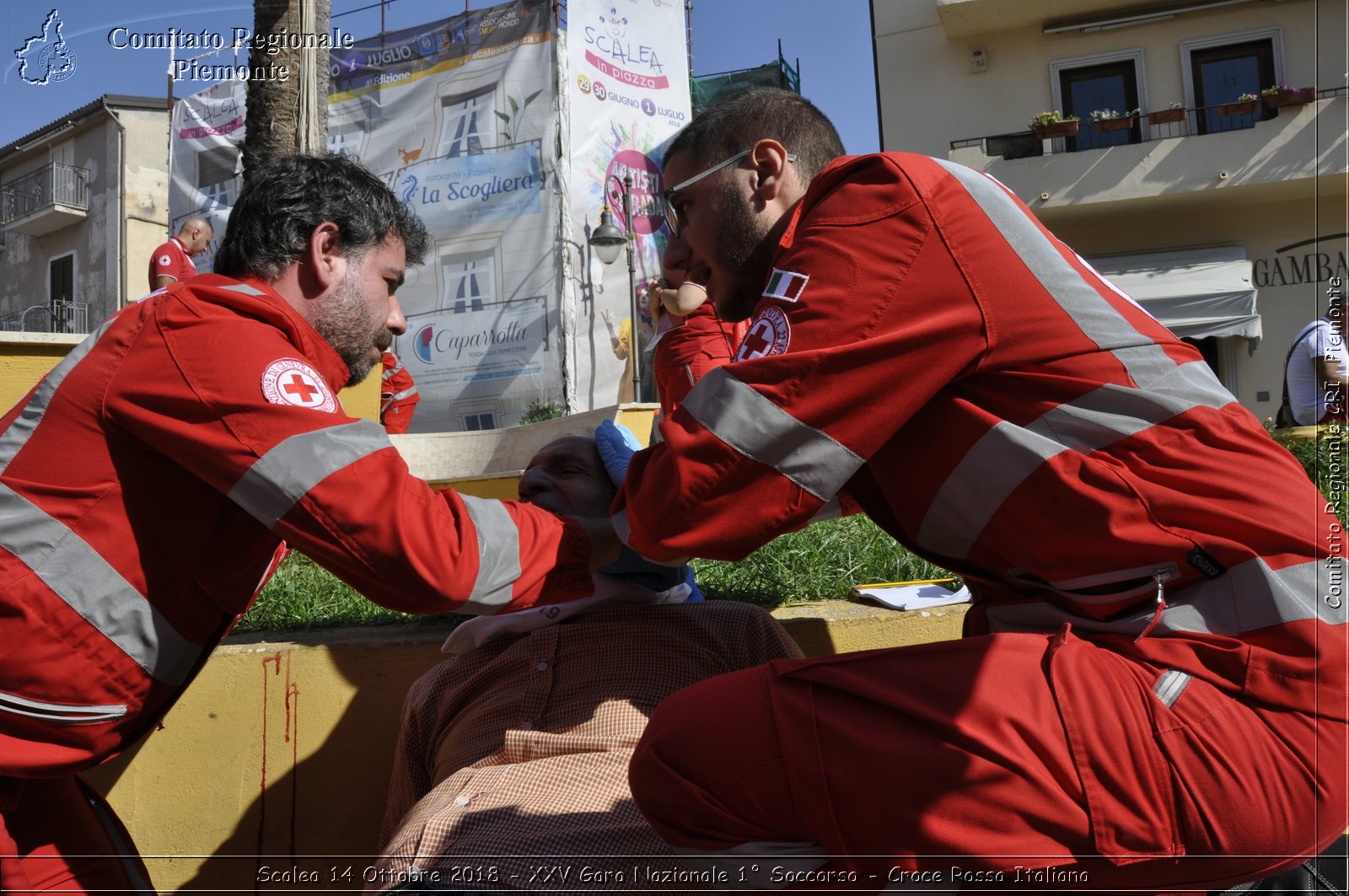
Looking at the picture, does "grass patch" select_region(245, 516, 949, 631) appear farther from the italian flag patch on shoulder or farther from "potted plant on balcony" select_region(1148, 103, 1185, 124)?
"potted plant on balcony" select_region(1148, 103, 1185, 124)

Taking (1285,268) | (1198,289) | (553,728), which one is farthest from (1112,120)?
(553,728)

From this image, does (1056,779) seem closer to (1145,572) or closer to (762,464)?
(1145,572)

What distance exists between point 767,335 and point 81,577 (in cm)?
134

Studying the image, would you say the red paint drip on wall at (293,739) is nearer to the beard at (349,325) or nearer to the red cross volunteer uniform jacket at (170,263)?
the beard at (349,325)

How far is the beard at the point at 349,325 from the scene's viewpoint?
90.6 inches

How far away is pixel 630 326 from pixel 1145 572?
16.6 metres

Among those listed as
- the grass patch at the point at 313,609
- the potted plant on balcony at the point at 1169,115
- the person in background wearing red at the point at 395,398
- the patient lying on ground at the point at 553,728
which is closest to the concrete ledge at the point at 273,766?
the grass patch at the point at 313,609

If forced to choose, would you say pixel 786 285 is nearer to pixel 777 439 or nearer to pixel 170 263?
pixel 777 439

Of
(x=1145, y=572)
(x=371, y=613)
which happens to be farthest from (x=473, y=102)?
(x=1145, y=572)

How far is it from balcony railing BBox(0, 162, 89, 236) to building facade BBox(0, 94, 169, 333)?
0.02 m

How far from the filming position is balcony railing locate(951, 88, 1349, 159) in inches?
695

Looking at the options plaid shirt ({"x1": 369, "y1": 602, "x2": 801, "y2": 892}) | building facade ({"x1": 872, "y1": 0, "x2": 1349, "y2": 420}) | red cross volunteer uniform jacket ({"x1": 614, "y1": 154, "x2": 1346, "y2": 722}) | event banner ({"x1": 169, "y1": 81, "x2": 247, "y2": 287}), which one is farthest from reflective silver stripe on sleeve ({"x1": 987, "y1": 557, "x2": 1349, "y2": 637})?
event banner ({"x1": 169, "y1": 81, "x2": 247, "y2": 287})

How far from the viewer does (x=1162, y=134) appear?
18.0m

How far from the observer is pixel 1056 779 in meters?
1.37
